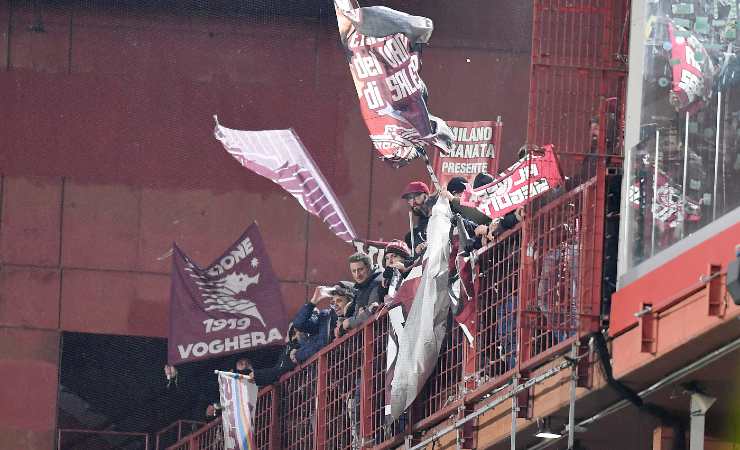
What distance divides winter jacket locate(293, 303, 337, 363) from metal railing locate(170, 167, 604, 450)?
0.21m

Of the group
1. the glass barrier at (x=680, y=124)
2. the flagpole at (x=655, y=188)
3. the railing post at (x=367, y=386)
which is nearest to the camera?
the glass barrier at (x=680, y=124)

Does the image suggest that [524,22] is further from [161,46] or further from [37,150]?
[37,150]

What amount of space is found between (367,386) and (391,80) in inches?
128

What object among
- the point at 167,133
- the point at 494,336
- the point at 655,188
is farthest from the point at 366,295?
the point at 167,133

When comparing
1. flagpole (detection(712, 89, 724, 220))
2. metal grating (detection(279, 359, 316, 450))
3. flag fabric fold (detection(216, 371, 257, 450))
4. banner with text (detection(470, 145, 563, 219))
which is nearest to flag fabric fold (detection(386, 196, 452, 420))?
banner with text (detection(470, 145, 563, 219))

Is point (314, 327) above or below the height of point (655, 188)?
below

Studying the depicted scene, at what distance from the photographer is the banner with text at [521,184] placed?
46.8 ft

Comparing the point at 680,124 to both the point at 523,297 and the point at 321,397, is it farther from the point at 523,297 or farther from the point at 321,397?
the point at 321,397

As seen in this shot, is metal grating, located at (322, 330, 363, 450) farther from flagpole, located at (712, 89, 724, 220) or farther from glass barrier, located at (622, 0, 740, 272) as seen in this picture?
flagpole, located at (712, 89, 724, 220)

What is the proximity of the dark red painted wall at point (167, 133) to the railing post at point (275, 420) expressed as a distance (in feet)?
15.5

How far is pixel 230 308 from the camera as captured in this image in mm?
23391

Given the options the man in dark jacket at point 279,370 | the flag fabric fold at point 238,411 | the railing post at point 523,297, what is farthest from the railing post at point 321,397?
the railing post at point 523,297

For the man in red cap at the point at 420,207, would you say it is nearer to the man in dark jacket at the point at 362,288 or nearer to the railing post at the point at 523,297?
the man in dark jacket at the point at 362,288

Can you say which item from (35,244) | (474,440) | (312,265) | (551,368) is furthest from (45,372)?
(551,368)
